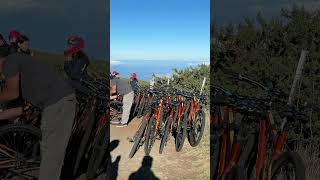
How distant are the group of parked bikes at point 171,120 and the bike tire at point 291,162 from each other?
2556 millimetres

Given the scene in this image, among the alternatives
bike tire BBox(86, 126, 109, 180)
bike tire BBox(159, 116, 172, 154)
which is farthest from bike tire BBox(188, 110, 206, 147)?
bike tire BBox(86, 126, 109, 180)

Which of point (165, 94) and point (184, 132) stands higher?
point (165, 94)

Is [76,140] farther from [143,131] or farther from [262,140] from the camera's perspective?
[143,131]

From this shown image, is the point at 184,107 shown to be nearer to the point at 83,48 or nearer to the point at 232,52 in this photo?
the point at 232,52

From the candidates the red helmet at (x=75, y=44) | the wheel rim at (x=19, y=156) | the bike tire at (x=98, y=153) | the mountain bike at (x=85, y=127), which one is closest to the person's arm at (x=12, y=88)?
the wheel rim at (x=19, y=156)

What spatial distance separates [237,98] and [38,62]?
1.34 meters

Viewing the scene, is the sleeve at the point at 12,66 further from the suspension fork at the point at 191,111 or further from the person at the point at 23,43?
the suspension fork at the point at 191,111

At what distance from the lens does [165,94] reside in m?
6.07

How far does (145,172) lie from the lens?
16.6 feet

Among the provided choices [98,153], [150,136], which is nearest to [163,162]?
[150,136]

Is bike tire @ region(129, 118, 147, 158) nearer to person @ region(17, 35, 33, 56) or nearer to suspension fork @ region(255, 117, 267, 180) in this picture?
person @ region(17, 35, 33, 56)

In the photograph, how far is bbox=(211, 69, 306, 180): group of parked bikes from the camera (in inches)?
113

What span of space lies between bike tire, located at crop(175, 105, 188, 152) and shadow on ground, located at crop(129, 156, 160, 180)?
53 centimetres

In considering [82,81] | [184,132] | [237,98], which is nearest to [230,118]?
[237,98]
